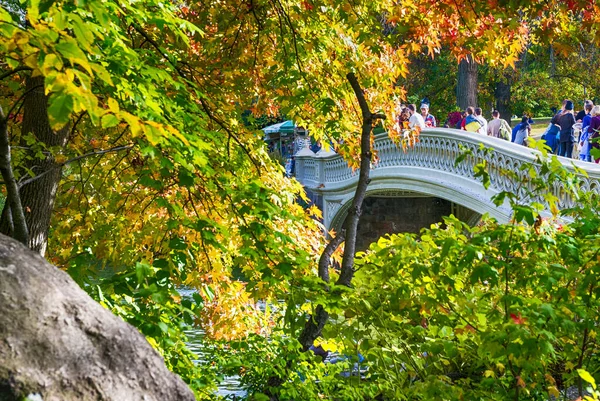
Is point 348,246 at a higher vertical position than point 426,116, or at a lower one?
lower

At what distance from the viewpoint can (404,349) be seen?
409cm

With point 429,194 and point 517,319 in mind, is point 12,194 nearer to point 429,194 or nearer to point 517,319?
point 517,319

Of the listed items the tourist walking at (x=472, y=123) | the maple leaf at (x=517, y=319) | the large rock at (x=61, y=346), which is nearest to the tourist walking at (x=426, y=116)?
the tourist walking at (x=472, y=123)

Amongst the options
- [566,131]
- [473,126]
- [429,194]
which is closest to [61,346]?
[566,131]

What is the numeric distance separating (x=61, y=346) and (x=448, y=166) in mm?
13695

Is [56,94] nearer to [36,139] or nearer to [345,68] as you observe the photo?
[36,139]

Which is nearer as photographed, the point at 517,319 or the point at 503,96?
the point at 517,319

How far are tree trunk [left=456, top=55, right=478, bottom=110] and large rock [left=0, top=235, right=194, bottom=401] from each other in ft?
68.5

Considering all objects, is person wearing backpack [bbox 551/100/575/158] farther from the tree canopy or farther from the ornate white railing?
the tree canopy

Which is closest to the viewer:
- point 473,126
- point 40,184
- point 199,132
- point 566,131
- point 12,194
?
point 12,194

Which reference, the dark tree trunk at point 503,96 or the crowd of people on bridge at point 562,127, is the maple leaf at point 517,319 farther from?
the dark tree trunk at point 503,96

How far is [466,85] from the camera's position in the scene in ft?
70.9

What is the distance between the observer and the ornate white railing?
10.7 meters

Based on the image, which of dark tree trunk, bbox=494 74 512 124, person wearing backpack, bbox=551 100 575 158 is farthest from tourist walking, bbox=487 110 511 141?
dark tree trunk, bbox=494 74 512 124
